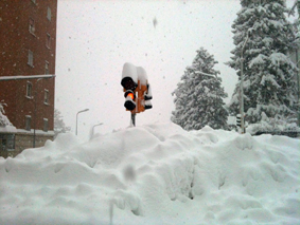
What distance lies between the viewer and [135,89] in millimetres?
6594

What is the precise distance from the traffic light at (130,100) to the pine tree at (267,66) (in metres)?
17.0

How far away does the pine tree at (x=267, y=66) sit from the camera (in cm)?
2166

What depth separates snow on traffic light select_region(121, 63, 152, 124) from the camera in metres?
6.33

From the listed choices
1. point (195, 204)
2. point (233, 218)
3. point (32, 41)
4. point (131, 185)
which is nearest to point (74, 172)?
A: point (131, 185)

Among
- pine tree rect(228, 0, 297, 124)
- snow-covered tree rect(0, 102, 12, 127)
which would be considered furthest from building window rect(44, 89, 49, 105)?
pine tree rect(228, 0, 297, 124)

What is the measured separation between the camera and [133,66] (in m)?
6.48

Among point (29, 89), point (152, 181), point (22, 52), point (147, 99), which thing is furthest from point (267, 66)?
point (29, 89)

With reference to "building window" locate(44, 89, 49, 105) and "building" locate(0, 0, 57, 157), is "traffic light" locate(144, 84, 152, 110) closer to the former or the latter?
"building" locate(0, 0, 57, 157)

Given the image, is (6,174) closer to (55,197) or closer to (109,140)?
(55,197)

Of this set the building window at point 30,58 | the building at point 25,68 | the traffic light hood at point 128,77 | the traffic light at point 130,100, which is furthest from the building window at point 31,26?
the traffic light at point 130,100

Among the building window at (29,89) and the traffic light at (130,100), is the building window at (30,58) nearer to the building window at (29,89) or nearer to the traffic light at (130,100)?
the building window at (29,89)

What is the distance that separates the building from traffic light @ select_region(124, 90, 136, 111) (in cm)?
1906

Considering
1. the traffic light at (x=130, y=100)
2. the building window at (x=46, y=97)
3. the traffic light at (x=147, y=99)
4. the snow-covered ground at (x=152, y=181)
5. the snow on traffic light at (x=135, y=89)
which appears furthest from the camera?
the building window at (x=46, y=97)

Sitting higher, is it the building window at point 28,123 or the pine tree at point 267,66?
the pine tree at point 267,66
